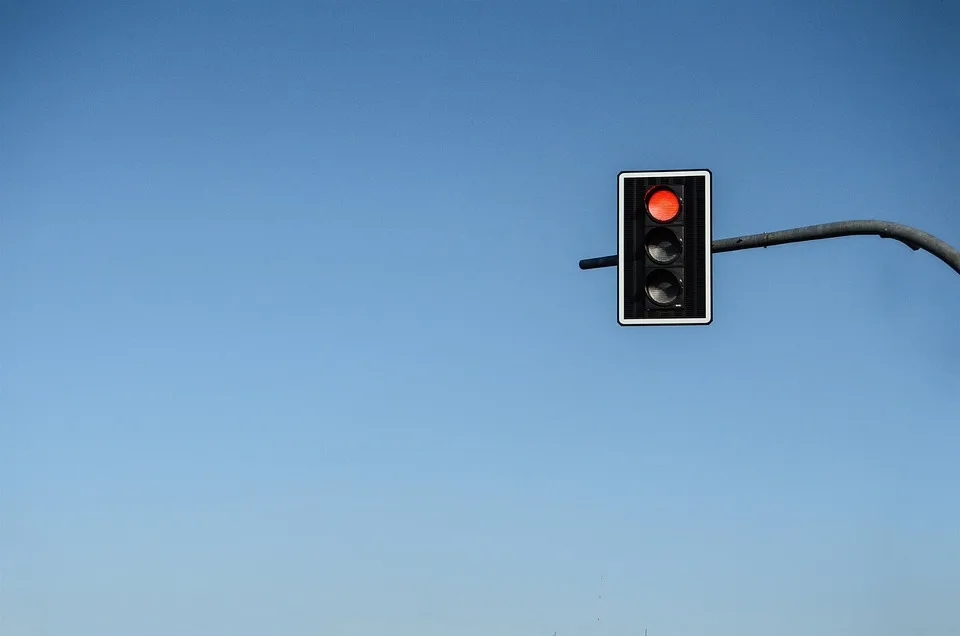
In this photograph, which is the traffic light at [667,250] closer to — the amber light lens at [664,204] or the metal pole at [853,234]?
the amber light lens at [664,204]

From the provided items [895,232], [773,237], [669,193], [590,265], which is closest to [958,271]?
[895,232]

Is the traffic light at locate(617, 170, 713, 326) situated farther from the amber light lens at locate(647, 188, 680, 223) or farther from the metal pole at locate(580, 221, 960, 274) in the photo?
the metal pole at locate(580, 221, 960, 274)

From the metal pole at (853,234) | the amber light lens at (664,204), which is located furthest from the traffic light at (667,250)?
the metal pole at (853,234)

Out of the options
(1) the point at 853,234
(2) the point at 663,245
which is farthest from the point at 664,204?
(1) the point at 853,234

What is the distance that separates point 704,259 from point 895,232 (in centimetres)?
140

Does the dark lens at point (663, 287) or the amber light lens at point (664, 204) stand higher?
the amber light lens at point (664, 204)

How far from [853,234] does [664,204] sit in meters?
1.43

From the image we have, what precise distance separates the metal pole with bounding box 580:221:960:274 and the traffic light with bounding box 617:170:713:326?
1.28 feet

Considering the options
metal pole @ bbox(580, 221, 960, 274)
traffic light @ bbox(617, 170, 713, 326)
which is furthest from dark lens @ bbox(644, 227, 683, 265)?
metal pole @ bbox(580, 221, 960, 274)

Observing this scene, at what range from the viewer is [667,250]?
10953mm

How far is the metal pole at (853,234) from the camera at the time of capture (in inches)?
418

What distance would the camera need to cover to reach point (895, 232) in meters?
10.8

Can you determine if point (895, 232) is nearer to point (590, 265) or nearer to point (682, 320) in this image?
point (682, 320)

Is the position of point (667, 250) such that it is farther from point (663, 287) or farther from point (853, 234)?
point (853, 234)
